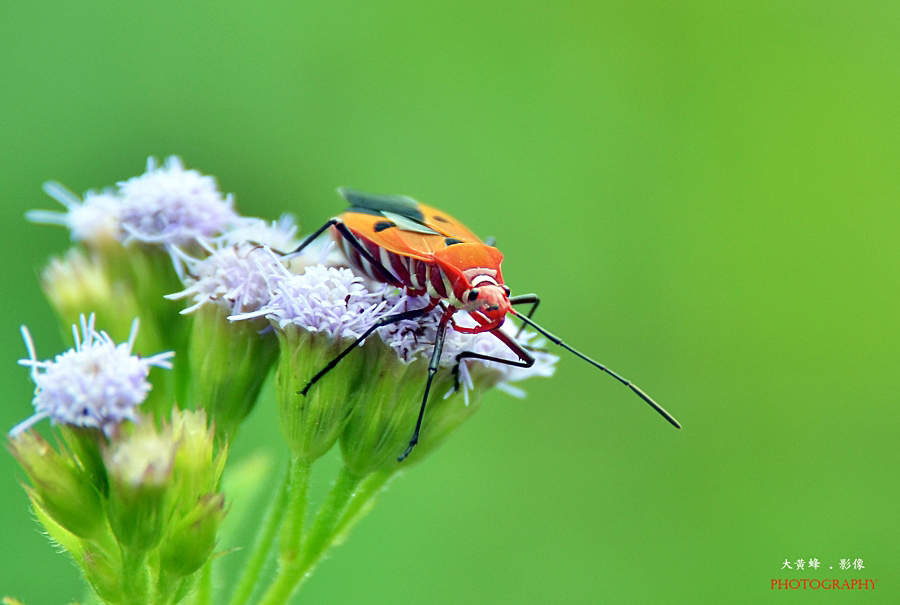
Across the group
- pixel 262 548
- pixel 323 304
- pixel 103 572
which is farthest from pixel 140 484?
pixel 323 304

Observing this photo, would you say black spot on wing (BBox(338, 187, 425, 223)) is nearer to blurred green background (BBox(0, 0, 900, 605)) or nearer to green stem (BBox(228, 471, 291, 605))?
green stem (BBox(228, 471, 291, 605))

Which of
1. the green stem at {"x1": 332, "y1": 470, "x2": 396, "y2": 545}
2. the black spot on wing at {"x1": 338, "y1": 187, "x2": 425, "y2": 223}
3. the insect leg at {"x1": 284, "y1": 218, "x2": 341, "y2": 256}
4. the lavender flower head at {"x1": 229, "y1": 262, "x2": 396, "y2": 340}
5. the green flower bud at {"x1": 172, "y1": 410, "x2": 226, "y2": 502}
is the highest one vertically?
the black spot on wing at {"x1": 338, "y1": 187, "x2": 425, "y2": 223}

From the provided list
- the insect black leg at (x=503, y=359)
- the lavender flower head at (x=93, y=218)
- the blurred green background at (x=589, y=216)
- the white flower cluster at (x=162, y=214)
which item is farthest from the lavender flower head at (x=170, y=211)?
the blurred green background at (x=589, y=216)

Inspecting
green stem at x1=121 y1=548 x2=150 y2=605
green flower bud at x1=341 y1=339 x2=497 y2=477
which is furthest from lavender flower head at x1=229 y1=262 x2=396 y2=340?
green stem at x1=121 y1=548 x2=150 y2=605

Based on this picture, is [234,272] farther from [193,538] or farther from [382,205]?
[193,538]

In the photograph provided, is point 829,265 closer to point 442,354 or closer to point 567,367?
point 567,367

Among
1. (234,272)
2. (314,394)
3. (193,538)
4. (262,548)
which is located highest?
(234,272)

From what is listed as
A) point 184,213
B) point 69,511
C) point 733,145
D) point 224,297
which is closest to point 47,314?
point 184,213
